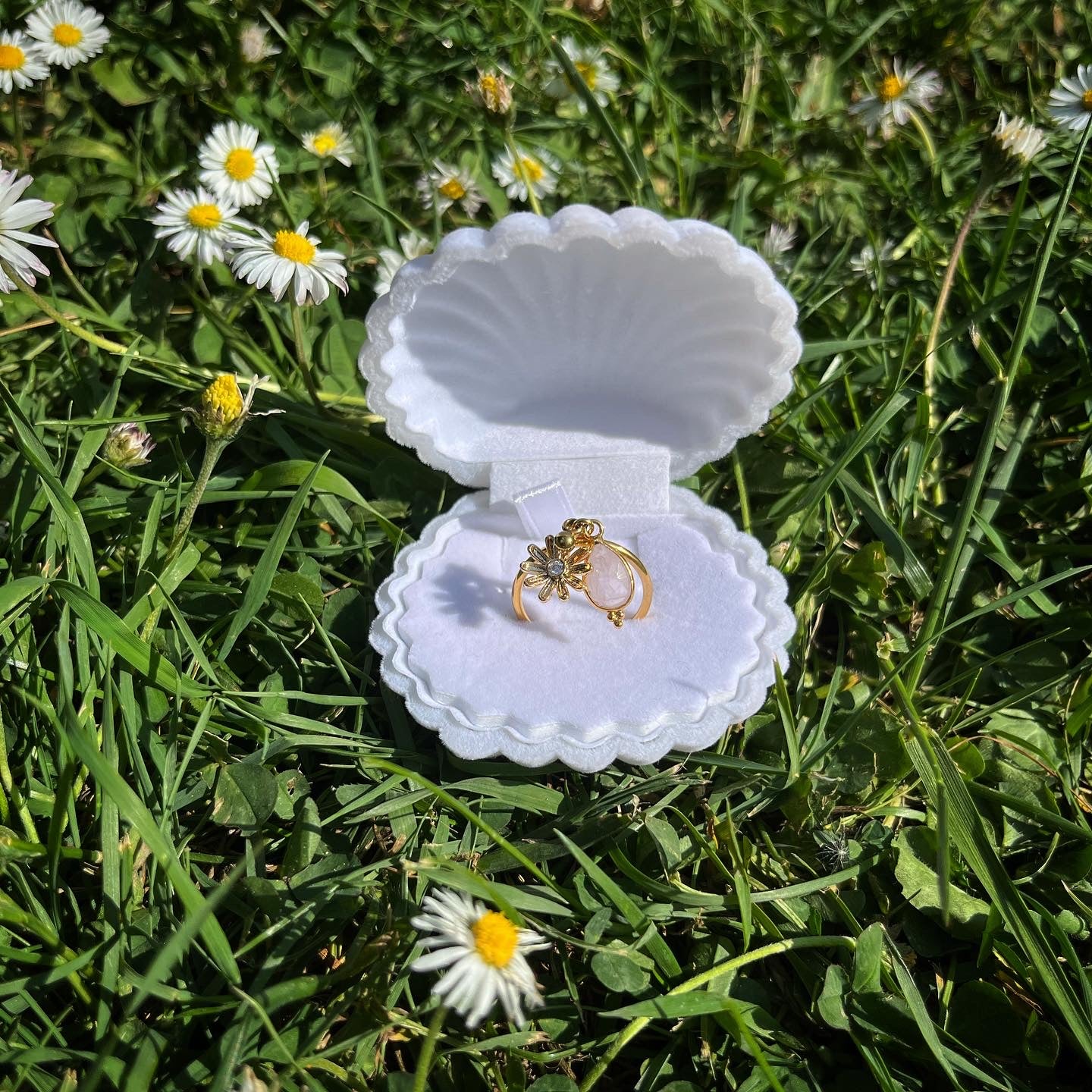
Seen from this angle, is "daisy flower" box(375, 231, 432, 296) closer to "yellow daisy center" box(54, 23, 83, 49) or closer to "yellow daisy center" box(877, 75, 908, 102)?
"yellow daisy center" box(54, 23, 83, 49)

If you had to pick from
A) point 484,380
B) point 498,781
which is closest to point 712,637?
point 498,781

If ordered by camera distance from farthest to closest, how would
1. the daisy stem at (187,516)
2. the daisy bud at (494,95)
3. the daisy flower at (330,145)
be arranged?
the daisy flower at (330,145), the daisy bud at (494,95), the daisy stem at (187,516)

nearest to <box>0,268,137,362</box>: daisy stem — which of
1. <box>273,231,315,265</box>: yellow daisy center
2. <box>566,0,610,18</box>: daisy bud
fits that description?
<box>273,231,315,265</box>: yellow daisy center

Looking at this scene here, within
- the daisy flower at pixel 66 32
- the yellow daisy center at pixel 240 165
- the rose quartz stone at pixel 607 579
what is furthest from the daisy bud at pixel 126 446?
the daisy flower at pixel 66 32

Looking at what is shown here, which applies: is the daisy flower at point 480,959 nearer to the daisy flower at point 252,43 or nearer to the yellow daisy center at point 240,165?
the yellow daisy center at point 240,165

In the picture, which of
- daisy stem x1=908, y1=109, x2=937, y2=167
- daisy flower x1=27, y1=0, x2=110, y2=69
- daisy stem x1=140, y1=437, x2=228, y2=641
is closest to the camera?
daisy stem x1=140, y1=437, x2=228, y2=641

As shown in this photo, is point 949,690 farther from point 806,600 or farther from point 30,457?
point 30,457
